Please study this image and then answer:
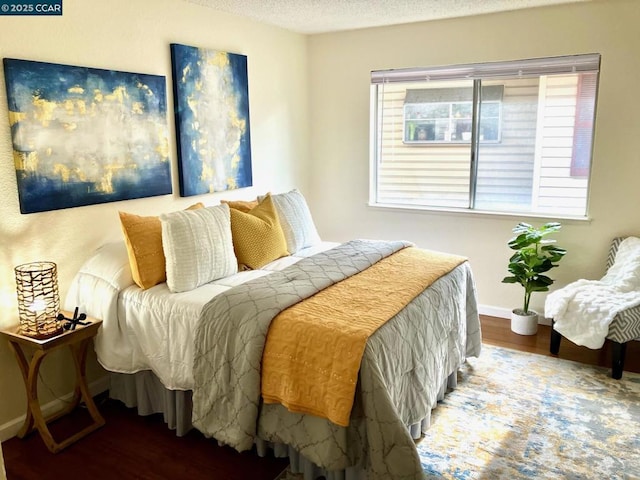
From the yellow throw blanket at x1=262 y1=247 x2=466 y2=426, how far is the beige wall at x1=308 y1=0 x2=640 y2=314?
1969 millimetres

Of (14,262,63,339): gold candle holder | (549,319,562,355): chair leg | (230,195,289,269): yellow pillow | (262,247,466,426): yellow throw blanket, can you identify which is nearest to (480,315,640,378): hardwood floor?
(549,319,562,355): chair leg

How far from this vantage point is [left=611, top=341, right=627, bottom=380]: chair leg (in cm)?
308

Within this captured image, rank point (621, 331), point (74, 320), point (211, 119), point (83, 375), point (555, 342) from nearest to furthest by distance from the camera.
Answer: point (74, 320), point (83, 375), point (621, 331), point (555, 342), point (211, 119)

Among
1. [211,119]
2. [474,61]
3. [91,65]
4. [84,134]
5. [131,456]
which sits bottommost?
[131,456]

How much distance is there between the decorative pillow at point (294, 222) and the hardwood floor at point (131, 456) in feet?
4.53

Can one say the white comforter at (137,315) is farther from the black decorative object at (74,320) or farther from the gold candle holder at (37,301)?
the gold candle holder at (37,301)

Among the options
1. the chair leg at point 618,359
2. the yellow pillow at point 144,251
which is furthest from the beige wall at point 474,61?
the yellow pillow at point 144,251

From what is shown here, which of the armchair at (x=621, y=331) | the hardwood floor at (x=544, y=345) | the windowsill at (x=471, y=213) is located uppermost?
the windowsill at (x=471, y=213)

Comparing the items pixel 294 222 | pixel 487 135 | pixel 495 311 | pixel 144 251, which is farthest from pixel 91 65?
pixel 495 311

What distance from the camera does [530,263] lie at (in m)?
3.69

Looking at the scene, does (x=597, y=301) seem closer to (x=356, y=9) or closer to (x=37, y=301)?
(x=356, y=9)

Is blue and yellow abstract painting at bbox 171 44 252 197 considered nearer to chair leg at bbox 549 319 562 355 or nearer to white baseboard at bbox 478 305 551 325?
white baseboard at bbox 478 305 551 325

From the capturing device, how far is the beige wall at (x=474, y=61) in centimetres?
355

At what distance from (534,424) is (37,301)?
2528 millimetres
